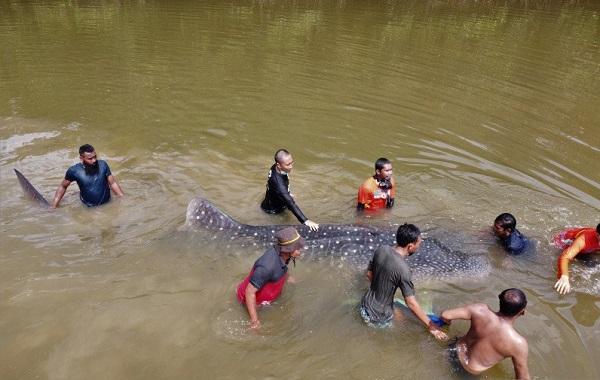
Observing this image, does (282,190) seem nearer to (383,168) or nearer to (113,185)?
(383,168)

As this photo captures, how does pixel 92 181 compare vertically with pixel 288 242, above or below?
below

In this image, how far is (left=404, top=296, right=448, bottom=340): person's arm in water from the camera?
16.4 ft

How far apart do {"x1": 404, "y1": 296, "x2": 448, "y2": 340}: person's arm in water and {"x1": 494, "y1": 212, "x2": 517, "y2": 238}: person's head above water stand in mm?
2215

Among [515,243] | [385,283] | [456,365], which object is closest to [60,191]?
[385,283]

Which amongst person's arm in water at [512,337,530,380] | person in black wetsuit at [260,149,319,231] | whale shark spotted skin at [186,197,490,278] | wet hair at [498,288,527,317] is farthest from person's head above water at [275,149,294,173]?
person's arm in water at [512,337,530,380]

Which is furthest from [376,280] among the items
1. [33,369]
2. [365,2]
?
[365,2]

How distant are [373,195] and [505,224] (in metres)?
2.16

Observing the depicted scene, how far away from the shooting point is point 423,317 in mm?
5090

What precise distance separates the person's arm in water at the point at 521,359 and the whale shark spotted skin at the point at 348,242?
2.14 meters

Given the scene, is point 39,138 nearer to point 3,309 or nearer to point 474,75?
point 3,309

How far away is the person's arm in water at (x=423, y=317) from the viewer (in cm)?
499

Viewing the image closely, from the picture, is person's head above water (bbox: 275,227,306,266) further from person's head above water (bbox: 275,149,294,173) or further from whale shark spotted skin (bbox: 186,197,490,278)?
person's head above water (bbox: 275,149,294,173)

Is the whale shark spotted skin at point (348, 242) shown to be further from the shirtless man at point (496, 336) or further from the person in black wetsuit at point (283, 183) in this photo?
the shirtless man at point (496, 336)

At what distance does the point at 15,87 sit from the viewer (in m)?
13.0
